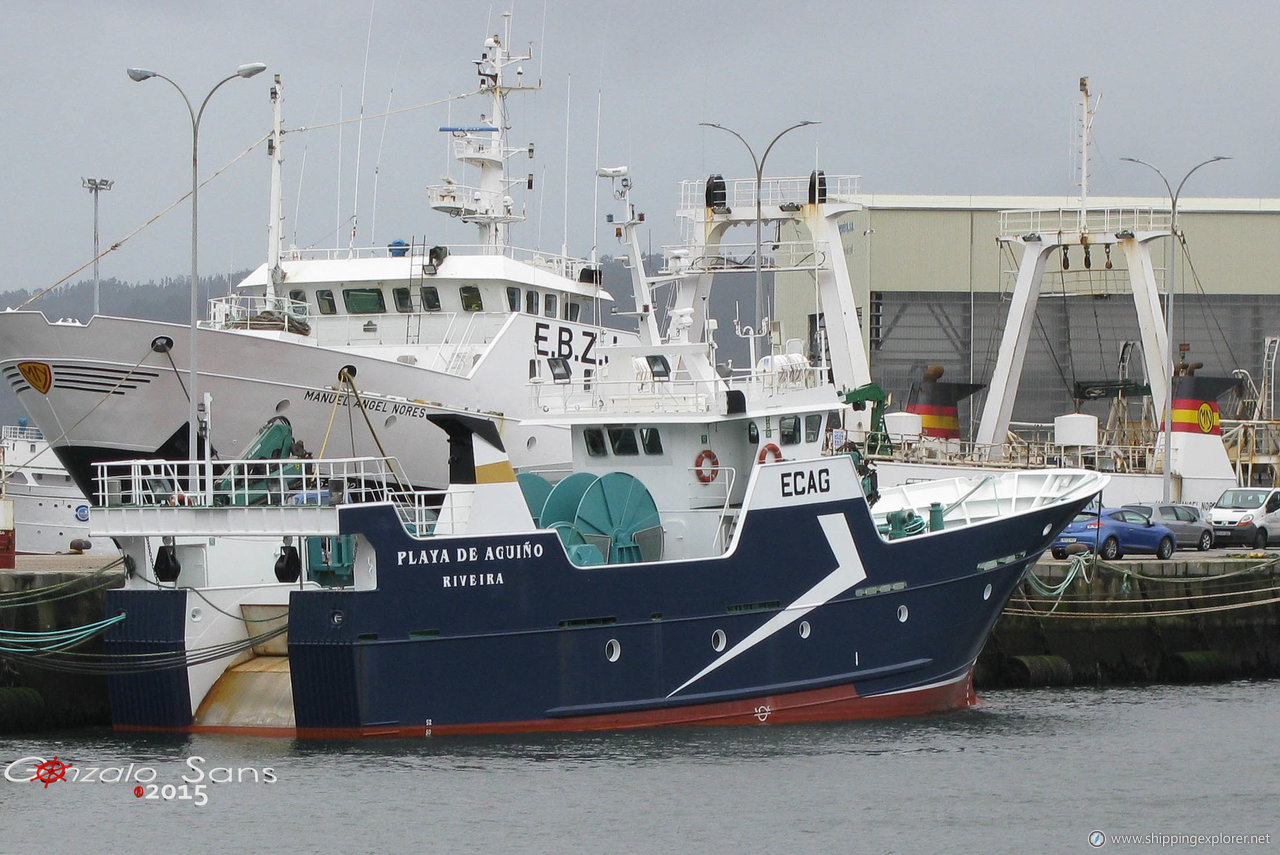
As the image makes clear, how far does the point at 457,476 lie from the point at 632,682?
3222 mm

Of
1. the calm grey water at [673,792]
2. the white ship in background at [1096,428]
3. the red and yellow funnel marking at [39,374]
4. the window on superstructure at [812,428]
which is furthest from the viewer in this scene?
the white ship in background at [1096,428]

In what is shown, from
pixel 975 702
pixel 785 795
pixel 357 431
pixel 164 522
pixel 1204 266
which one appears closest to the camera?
pixel 785 795

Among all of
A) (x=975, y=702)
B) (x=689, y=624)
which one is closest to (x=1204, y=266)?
(x=975, y=702)

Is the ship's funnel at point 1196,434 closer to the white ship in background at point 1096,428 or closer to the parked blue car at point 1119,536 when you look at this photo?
the white ship in background at point 1096,428

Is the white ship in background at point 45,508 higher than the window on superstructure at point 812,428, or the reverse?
the window on superstructure at point 812,428

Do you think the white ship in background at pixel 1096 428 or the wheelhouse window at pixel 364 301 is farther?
the white ship in background at pixel 1096 428

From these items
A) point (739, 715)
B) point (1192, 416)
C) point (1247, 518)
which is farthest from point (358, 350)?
point (1192, 416)

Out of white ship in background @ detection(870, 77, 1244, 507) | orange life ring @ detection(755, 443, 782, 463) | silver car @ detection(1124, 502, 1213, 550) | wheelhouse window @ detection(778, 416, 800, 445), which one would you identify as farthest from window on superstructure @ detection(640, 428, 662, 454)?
white ship in background @ detection(870, 77, 1244, 507)

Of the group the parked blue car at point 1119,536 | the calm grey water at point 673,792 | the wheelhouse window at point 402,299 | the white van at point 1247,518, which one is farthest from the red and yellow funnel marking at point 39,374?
the white van at point 1247,518

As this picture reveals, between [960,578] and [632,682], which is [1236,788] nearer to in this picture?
[960,578]

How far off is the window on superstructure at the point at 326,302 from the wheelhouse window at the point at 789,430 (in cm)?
1310

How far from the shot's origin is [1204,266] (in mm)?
64188

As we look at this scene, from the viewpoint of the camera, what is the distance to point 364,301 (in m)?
34.3

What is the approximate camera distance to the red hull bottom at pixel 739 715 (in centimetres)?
2089
